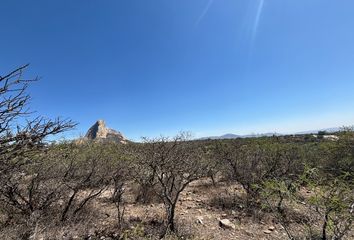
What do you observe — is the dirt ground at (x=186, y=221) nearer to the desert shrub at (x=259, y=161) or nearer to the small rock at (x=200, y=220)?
the small rock at (x=200, y=220)

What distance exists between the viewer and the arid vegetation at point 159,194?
19.4 feet

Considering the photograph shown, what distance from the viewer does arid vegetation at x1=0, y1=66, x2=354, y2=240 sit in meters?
5.91

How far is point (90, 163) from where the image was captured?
30.1 feet

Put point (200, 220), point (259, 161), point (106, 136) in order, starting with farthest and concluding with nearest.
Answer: point (106, 136)
point (259, 161)
point (200, 220)

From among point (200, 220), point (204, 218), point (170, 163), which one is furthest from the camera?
point (204, 218)

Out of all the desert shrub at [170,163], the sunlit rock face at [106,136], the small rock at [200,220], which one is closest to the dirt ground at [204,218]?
the small rock at [200,220]

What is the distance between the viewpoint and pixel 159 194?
8.95 m

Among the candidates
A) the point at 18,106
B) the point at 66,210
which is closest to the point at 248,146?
the point at 66,210

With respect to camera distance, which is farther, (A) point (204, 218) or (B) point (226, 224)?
(A) point (204, 218)

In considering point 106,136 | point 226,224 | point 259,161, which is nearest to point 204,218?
point 226,224

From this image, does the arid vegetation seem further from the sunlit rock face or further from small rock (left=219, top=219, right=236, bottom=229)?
the sunlit rock face

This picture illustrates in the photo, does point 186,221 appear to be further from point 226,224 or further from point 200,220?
point 226,224

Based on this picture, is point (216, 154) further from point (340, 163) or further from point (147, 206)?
point (340, 163)

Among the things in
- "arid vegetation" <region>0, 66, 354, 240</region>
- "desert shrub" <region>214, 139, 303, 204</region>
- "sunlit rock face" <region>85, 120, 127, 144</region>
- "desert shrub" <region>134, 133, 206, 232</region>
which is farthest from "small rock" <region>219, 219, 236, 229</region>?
"sunlit rock face" <region>85, 120, 127, 144</region>
